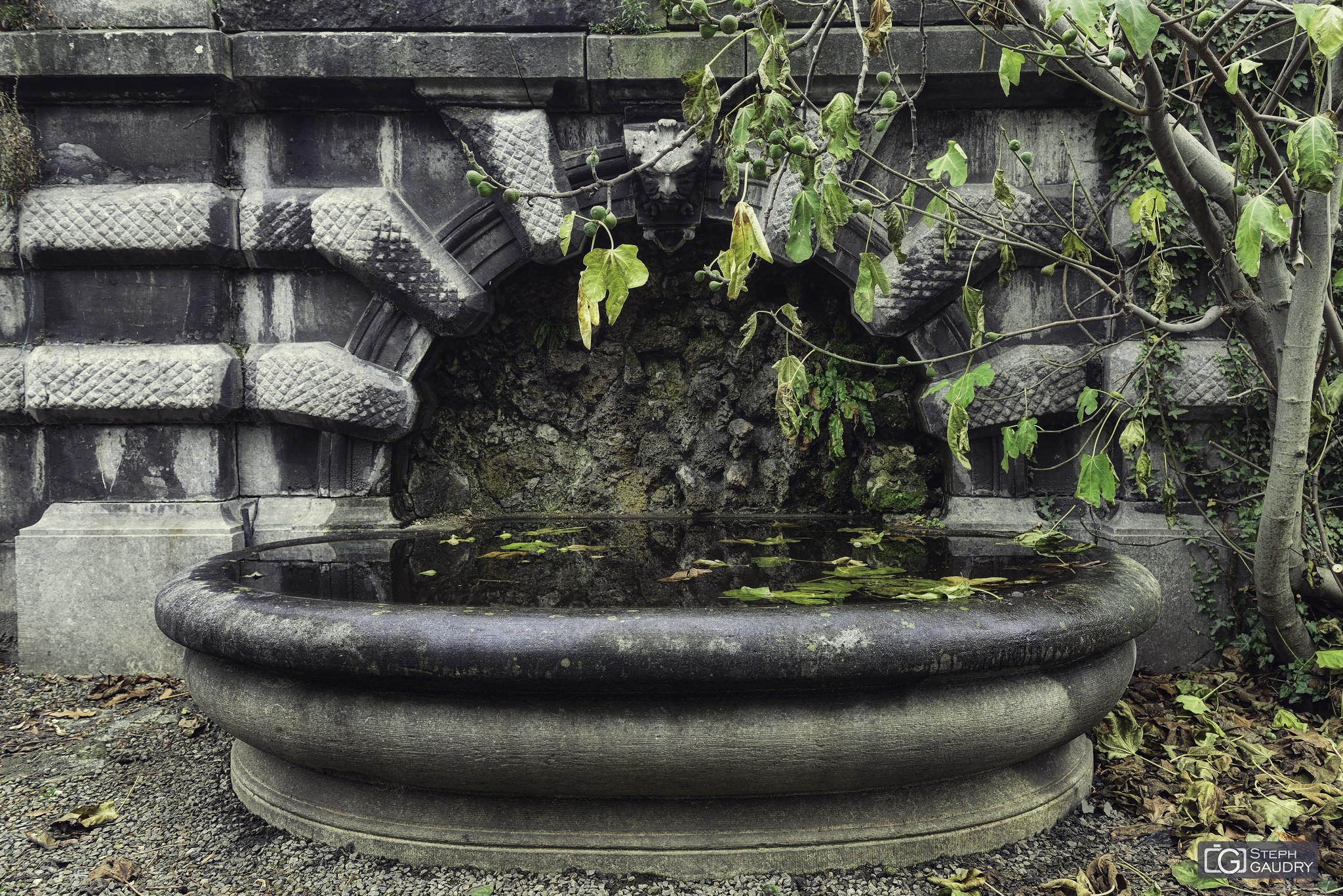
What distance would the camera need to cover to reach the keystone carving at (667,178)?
11.6ft

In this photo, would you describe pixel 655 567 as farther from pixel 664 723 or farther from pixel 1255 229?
pixel 1255 229

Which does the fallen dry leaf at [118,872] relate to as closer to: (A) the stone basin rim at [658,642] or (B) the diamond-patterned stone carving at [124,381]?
(A) the stone basin rim at [658,642]

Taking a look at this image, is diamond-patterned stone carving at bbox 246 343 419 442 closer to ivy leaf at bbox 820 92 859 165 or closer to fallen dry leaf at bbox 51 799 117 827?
fallen dry leaf at bbox 51 799 117 827

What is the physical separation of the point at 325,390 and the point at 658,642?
7.95 ft

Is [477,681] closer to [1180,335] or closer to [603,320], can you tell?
[603,320]

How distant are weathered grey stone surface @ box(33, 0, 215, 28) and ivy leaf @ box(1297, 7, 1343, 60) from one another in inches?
154

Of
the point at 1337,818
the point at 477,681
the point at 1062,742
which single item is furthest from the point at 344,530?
the point at 1337,818

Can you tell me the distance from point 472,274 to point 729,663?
249cm

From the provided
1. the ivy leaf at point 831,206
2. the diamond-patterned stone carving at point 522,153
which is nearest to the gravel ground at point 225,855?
the ivy leaf at point 831,206

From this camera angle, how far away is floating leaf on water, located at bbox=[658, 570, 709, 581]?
2.58 meters

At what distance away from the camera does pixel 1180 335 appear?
355 cm

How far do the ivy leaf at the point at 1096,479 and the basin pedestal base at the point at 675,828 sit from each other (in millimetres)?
1056

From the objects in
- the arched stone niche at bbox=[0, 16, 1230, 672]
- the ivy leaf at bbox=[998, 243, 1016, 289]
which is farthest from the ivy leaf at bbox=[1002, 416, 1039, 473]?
the arched stone niche at bbox=[0, 16, 1230, 672]

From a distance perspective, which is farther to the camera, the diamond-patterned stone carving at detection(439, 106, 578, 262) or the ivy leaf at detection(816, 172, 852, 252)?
the diamond-patterned stone carving at detection(439, 106, 578, 262)
